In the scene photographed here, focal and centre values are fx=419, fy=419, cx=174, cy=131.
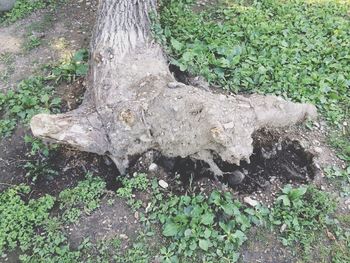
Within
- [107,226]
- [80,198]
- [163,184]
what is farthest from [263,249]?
[80,198]

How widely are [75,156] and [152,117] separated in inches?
34.6

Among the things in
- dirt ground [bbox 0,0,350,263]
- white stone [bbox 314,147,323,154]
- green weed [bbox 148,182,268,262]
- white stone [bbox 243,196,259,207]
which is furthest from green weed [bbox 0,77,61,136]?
white stone [bbox 314,147,323,154]

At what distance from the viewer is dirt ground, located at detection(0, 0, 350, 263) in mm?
3395

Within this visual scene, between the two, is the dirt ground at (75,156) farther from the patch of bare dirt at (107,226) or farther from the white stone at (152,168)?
the white stone at (152,168)

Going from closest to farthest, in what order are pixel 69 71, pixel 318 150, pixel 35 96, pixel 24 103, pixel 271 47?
1. pixel 318 150
2. pixel 24 103
3. pixel 35 96
4. pixel 69 71
5. pixel 271 47

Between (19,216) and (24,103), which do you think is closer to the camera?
(19,216)

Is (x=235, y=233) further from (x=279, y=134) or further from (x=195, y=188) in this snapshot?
(x=279, y=134)

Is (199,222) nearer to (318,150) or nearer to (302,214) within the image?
(302,214)

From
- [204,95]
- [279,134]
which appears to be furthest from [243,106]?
[279,134]

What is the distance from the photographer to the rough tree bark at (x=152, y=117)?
338 cm

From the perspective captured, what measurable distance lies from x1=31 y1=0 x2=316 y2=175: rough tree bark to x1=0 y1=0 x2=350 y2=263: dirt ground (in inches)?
11.8

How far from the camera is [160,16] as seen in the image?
5.26m

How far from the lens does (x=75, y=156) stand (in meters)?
3.88

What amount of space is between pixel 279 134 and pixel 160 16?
2270 mm
